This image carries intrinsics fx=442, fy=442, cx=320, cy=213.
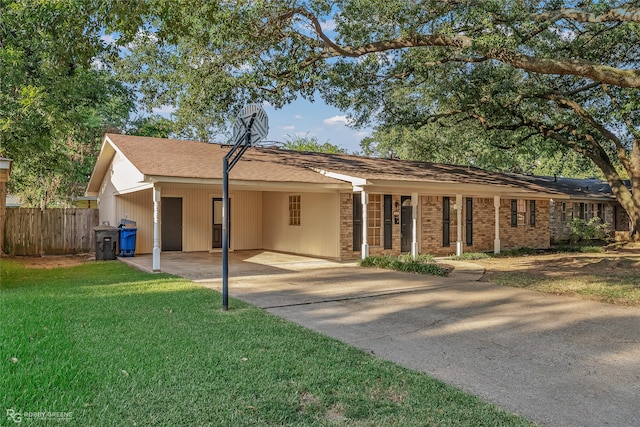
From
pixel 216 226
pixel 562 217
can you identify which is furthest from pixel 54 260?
pixel 562 217

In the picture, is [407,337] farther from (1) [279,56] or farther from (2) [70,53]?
(1) [279,56]

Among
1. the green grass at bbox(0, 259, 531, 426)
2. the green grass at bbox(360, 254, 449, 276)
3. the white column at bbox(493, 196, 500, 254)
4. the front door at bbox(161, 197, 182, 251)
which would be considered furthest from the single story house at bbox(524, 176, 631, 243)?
the green grass at bbox(0, 259, 531, 426)

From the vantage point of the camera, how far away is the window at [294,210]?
15.1 meters

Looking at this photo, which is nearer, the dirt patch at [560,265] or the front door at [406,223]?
the dirt patch at [560,265]

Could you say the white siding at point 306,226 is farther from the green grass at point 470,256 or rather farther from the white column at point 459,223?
the white column at point 459,223

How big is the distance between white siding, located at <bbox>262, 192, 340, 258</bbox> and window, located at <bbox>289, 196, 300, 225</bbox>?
151mm

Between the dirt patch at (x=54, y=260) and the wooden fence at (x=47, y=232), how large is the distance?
58 cm

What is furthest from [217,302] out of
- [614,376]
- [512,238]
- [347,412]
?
[512,238]

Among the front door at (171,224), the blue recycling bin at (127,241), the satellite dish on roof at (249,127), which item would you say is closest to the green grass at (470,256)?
the satellite dish on roof at (249,127)

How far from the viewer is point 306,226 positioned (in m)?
14.7

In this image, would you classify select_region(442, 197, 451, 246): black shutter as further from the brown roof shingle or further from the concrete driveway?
the concrete driveway

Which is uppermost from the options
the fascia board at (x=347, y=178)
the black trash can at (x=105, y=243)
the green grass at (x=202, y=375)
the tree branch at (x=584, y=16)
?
the tree branch at (x=584, y=16)

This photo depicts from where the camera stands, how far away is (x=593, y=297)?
7863 millimetres

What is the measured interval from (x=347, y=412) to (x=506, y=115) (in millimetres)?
16196
